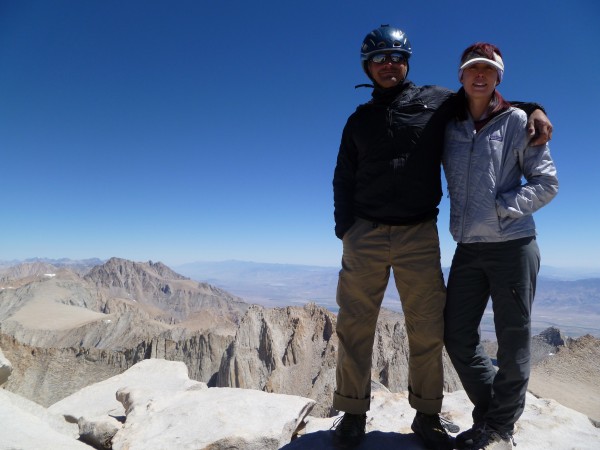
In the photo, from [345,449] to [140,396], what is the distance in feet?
10.9

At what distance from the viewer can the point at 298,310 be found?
4638cm

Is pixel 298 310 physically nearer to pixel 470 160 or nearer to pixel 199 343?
pixel 199 343

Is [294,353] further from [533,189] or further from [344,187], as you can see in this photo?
[533,189]

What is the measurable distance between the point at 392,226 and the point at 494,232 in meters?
0.70

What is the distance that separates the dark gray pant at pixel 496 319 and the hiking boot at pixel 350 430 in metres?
0.87

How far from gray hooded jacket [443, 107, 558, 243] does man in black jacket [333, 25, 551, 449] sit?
0.66 ft

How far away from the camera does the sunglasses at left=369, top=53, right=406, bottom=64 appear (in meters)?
3.09

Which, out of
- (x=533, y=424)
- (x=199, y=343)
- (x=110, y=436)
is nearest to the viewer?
(x=533, y=424)

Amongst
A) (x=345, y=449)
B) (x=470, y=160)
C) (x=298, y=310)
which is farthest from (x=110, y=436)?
(x=298, y=310)

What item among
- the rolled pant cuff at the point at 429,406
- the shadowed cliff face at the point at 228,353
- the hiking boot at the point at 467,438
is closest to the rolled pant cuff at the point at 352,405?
the rolled pant cuff at the point at 429,406

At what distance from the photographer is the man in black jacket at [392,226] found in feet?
9.82

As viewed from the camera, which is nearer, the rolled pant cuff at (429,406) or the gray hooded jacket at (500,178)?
the gray hooded jacket at (500,178)

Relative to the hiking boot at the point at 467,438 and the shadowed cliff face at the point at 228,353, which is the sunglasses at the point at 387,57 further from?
the shadowed cliff face at the point at 228,353

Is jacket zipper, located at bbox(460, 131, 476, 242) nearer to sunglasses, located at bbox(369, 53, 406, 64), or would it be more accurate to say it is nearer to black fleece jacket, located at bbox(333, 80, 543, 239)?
black fleece jacket, located at bbox(333, 80, 543, 239)
